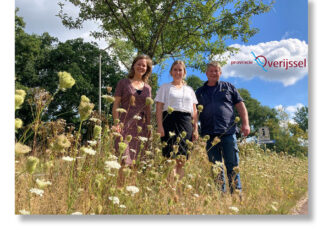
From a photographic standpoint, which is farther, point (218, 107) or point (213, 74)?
point (213, 74)

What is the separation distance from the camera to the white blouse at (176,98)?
8.61 feet

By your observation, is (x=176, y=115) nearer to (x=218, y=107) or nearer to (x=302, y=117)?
(x=218, y=107)

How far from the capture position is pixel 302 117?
2.57 meters

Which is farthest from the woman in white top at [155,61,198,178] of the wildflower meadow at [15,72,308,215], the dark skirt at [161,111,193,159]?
the wildflower meadow at [15,72,308,215]

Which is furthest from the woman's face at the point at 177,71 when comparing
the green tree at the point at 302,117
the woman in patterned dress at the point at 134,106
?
the green tree at the point at 302,117

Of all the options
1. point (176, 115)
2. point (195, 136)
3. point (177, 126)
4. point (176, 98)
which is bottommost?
point (195, 136)

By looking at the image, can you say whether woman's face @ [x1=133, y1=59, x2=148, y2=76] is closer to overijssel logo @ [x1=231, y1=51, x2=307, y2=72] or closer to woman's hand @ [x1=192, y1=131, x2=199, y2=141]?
woman's hand @ [x1=192, y1=131, x2=199, y2=141]

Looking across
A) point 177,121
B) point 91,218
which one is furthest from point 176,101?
point 91,218

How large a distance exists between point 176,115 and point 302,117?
1.15 metres

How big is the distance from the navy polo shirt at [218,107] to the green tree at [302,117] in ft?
1.82

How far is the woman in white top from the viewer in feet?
8.55

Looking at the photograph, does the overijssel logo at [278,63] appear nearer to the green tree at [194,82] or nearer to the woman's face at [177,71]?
the woman's face at [177,71]

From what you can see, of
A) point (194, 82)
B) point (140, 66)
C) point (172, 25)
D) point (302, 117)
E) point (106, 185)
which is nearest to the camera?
point (106, 185)

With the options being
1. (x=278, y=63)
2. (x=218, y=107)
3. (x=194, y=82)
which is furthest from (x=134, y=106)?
(x=194, y=82)
